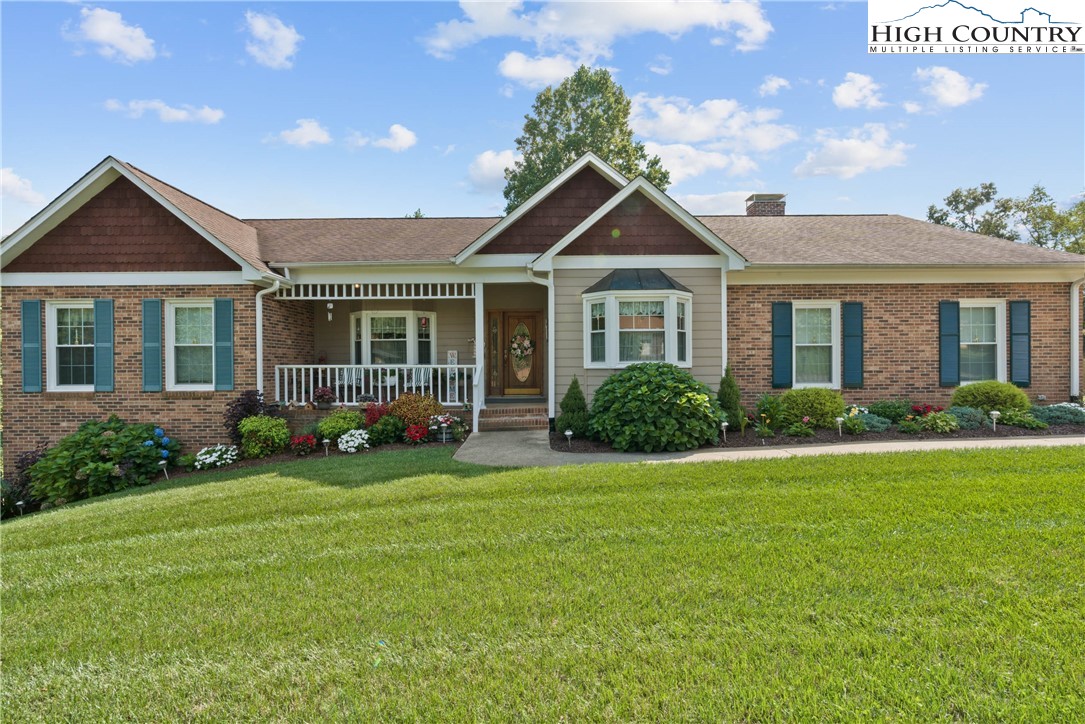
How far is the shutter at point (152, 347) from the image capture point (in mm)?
11086

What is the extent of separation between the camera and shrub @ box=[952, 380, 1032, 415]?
422 inches

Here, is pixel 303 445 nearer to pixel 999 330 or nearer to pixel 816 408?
pixel 816 408

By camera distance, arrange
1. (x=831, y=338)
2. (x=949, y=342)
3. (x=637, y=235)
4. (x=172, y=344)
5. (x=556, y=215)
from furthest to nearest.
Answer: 1. (x=556, y=215)
2. (x=831, y=338)
3. (x=949, y=342)
4. (x=172, y=344)
5. (x=637, y=235)

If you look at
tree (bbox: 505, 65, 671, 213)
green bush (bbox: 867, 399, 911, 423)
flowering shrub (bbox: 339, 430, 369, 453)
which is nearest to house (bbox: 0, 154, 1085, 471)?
green bush (bbox: 867, 399, 911, 423)

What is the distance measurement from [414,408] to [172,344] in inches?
203

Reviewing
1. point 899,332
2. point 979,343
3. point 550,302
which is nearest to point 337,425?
point 550,302

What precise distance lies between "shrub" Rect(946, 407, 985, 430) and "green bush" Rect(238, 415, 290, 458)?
12.6 metres

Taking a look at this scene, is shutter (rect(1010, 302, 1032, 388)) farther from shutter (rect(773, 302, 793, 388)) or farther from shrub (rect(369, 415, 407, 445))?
shrub (rect(369, 415, 407, 445))

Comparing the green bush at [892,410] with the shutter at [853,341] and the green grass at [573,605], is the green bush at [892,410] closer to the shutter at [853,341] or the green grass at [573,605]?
the shutter at [853,341]

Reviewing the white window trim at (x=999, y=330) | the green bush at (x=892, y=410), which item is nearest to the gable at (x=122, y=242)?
the green bush at (x=892, y=410)

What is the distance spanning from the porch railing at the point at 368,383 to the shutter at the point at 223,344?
2.96ft

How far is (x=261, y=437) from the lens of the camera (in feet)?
34.3

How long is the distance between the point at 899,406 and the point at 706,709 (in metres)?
10.6

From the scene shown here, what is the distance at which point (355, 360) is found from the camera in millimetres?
13773
